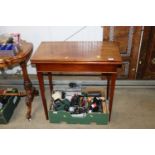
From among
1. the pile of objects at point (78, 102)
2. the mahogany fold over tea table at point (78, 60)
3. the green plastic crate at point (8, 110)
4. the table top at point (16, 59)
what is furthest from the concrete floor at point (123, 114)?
the table top at point (16, 59)

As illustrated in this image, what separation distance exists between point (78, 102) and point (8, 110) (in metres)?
0.79

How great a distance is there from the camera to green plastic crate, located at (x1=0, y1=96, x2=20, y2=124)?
188 centimetres

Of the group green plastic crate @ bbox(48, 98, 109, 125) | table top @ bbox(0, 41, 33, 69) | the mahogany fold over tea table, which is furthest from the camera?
green plastic crate @ bbox(48, 98, 109, 125)

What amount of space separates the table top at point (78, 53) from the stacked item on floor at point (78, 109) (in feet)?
1.92

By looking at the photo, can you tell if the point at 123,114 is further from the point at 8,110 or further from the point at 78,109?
the point at 8,110

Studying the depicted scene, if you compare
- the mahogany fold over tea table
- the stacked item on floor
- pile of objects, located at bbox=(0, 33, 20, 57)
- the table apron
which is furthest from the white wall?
the table apron

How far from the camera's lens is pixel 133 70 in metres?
2.44

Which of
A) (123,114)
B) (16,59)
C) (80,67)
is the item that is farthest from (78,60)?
(123,114)

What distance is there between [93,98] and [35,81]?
3.16ft

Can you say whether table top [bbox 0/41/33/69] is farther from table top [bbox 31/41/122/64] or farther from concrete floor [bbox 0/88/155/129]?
concrete floor [bbox 0/88/155/129]

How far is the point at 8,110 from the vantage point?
197cm

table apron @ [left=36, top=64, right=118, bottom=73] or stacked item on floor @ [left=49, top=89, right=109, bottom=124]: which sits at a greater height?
table apron @ [left=36, top=64, right=118, bottom=73]
